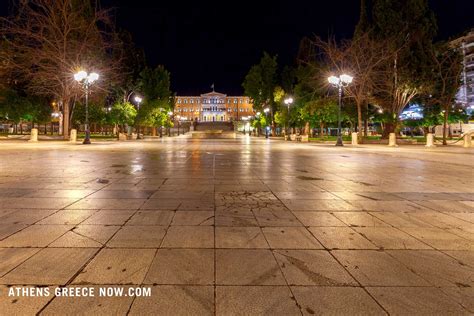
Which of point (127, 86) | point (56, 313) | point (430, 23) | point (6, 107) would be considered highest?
point (430, 23)

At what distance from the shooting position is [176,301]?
350 cm

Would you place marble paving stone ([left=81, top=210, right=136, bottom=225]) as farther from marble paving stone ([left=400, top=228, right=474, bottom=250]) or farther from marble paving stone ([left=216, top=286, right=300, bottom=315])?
marble paving stone ([left=400, top=228, right=474, bottom=250])

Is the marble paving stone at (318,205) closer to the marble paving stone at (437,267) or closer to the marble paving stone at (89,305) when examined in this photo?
the marble paving stone at (437,267)

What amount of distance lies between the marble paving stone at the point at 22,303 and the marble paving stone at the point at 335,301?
7.27 feet

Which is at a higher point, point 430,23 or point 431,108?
point 430,23

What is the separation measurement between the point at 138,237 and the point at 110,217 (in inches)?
55.4

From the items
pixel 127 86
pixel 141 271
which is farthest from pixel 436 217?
pixel 127 86

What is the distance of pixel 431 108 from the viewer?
4334 cm

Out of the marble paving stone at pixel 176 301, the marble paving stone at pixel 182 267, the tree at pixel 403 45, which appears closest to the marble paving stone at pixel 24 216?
the marble paving stone at pixel 182 267

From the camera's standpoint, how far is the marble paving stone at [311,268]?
157 inches

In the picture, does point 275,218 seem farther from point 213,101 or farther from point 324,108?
point 213,101

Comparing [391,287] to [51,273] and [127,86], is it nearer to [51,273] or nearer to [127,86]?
[51,273]

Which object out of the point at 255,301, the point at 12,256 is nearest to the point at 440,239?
the point at 255,301

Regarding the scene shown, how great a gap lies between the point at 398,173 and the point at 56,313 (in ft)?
41.0
